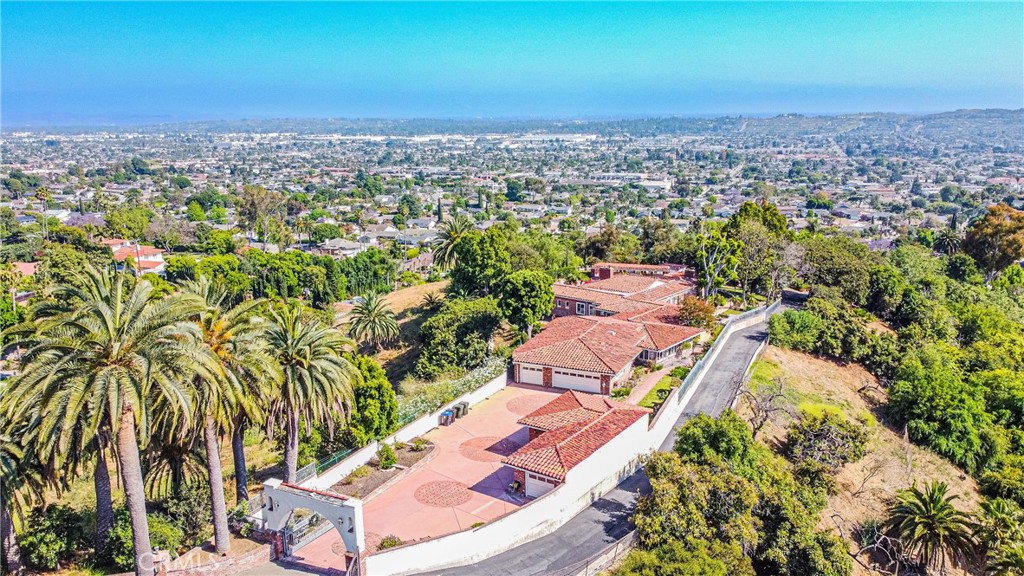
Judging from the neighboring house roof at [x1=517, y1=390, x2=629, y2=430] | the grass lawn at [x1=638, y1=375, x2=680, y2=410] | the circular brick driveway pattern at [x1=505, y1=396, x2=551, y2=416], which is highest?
the neighboring house roof at [x1=517, y1=390, x2=629, y2=430]

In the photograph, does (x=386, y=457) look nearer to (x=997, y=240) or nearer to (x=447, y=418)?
(x=447, y=418)

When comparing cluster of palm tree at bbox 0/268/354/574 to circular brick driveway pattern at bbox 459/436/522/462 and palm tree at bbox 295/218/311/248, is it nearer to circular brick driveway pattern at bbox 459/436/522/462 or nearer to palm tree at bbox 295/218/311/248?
circular brick driveway pattern at bbox 459/436/522/462

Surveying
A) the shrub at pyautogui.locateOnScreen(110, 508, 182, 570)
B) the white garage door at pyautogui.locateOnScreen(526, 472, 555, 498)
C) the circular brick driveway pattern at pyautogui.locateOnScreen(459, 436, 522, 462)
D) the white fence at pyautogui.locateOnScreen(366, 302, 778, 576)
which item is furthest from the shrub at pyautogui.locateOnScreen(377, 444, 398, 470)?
the shrub at pyautogui.locateOnScreen(110, 508, 182, 570)

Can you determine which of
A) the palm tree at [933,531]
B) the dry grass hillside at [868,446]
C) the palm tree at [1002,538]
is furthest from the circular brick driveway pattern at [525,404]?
the palm tree at [1002,538]

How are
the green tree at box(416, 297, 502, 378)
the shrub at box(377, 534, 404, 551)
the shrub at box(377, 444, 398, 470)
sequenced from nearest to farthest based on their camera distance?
the shrub at box(377, 534, 404, 551), the shrub at box(377, 444, 398, 470), the green tree at box(416, 297, 502, 378)

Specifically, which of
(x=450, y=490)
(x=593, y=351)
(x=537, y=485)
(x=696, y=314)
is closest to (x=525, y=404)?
(x=593, y=351)

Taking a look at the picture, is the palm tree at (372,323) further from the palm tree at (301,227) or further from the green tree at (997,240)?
the palm tree at (301,227)
